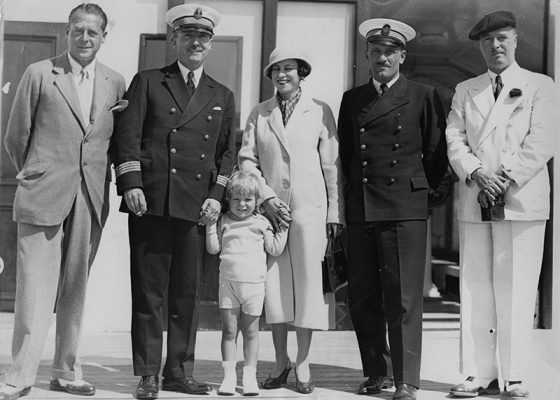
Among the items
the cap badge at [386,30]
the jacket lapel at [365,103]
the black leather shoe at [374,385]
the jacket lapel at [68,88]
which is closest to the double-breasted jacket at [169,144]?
the jacket lapel at [68,88]

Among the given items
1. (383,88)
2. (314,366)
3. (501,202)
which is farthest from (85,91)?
(501,202)

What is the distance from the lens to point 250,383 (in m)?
4.30

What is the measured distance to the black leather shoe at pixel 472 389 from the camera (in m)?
4.38

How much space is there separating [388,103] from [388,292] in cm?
112

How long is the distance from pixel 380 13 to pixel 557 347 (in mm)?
2849

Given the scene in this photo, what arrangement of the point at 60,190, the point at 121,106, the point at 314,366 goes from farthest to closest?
the point at 314,366, the point at 121,106, the point at 60,190

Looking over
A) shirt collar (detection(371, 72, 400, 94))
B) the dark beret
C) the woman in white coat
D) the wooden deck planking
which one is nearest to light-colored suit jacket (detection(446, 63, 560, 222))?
the dark beret

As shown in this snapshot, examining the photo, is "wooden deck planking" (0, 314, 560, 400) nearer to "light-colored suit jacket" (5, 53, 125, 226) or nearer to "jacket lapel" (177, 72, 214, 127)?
"light-colored suit jacket" (5, 53, 125, 226)

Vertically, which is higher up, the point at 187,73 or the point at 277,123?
the point at 187,73

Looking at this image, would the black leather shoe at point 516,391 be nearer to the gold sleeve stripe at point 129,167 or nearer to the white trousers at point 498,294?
the white trousers at point 498,294

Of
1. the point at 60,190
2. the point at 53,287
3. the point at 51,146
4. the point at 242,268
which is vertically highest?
the point at 51,146

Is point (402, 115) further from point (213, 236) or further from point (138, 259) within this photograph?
point (138, 259)

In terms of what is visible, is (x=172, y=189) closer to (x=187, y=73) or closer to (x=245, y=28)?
(x=187, y=73)

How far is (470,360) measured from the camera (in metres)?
4.47
